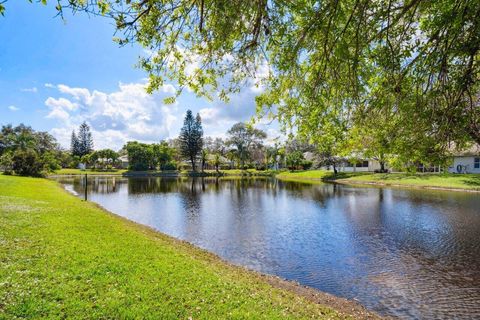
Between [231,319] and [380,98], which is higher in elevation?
[380,98]

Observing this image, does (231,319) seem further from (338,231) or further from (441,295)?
(338,231)

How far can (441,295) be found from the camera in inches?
372

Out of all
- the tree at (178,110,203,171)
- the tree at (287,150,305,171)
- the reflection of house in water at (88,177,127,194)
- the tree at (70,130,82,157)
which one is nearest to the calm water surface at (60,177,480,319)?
the reflection of house in water at (88,177,127,194)

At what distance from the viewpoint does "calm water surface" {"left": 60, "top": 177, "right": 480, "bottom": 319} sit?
9.59 meters

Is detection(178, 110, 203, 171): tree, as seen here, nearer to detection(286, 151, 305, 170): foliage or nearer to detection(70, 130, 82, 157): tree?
detection(286, 151, 305, 170): foliage

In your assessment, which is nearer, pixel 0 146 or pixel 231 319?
pixel 231 319

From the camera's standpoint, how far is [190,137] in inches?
3479

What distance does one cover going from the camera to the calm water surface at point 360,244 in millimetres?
9586

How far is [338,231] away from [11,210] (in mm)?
16918

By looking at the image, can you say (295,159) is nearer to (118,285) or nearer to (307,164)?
(307,164)

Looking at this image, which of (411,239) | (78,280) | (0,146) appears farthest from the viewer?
(0,146)

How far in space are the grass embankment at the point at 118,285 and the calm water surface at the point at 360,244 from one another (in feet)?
8.03

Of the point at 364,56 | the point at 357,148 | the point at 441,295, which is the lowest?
the point at 441,295

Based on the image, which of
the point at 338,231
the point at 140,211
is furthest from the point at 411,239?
the point at 140,211
